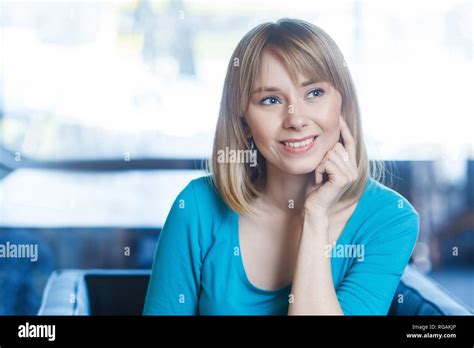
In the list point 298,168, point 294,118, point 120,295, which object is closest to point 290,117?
point 294,118

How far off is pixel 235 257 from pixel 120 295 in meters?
0.32

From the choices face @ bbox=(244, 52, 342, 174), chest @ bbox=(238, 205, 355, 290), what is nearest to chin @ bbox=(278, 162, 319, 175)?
face @ bbox=(244, 52, 342, 174)

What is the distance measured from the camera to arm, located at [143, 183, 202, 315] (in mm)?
1285

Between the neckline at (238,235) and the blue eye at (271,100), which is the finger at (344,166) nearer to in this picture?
the neckline at (238,235)

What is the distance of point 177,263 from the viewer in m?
1.29

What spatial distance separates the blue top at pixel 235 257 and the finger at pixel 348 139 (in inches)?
2.6

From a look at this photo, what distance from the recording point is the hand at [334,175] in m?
1.31

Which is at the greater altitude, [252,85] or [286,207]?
[252,85]

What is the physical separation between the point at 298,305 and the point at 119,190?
46 centimetres

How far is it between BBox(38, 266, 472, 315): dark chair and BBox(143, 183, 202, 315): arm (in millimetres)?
122

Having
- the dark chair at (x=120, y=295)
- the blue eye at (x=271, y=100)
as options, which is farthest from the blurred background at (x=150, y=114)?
the blue eye at (x=271, y=100)

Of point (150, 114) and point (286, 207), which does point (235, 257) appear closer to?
point (286, 207)

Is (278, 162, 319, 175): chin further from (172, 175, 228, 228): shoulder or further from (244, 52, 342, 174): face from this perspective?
(172, 175, 228, 228): shoulder
